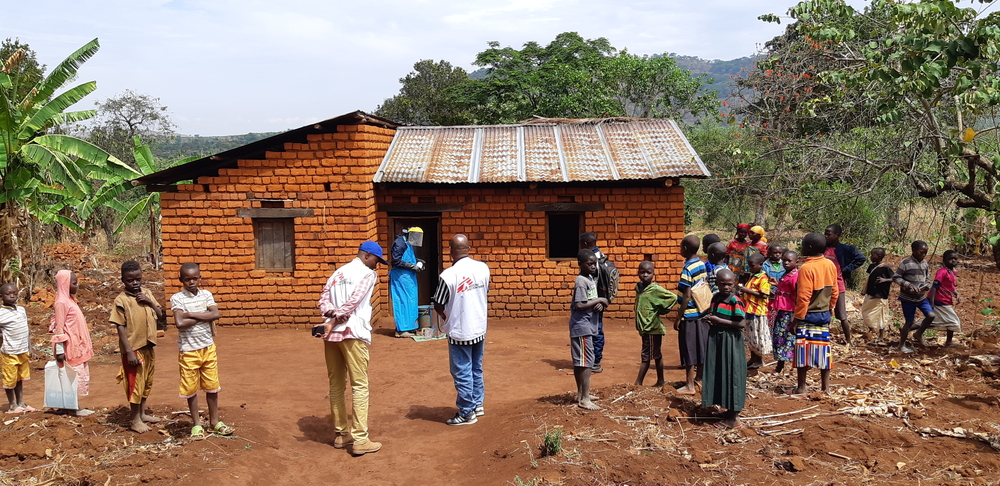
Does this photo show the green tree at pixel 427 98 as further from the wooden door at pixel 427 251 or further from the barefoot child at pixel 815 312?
the barefoot child at pixel 815 312

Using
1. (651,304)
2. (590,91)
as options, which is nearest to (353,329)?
(651,304)

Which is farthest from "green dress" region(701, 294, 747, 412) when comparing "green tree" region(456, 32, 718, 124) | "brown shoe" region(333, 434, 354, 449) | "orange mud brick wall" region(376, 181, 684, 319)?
"green tree" region(456, 32, 718, 124)

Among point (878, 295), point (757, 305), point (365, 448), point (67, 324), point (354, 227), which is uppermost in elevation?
point (354, 227)

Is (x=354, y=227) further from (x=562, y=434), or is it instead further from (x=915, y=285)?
(x=915, y=285)

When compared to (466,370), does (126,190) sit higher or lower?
higher

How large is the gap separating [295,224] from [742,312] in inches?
283

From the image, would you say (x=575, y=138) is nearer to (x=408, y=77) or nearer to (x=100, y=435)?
(x=100, y=435)

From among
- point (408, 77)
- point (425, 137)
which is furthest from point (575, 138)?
point (408, 77)

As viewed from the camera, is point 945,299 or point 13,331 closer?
point 13,331

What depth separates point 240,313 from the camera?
1062cm

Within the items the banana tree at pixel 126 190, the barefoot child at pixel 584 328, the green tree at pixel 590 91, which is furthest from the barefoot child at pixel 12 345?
the green tree at pixel 590 91

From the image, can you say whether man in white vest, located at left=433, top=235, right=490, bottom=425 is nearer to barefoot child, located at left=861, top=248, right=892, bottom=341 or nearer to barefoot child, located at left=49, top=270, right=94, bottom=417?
barefoot child, located at left=49, top=270, right=94, bottom=417

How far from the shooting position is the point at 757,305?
6.89m

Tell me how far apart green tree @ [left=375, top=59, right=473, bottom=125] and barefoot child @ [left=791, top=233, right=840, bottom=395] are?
22.3 m
